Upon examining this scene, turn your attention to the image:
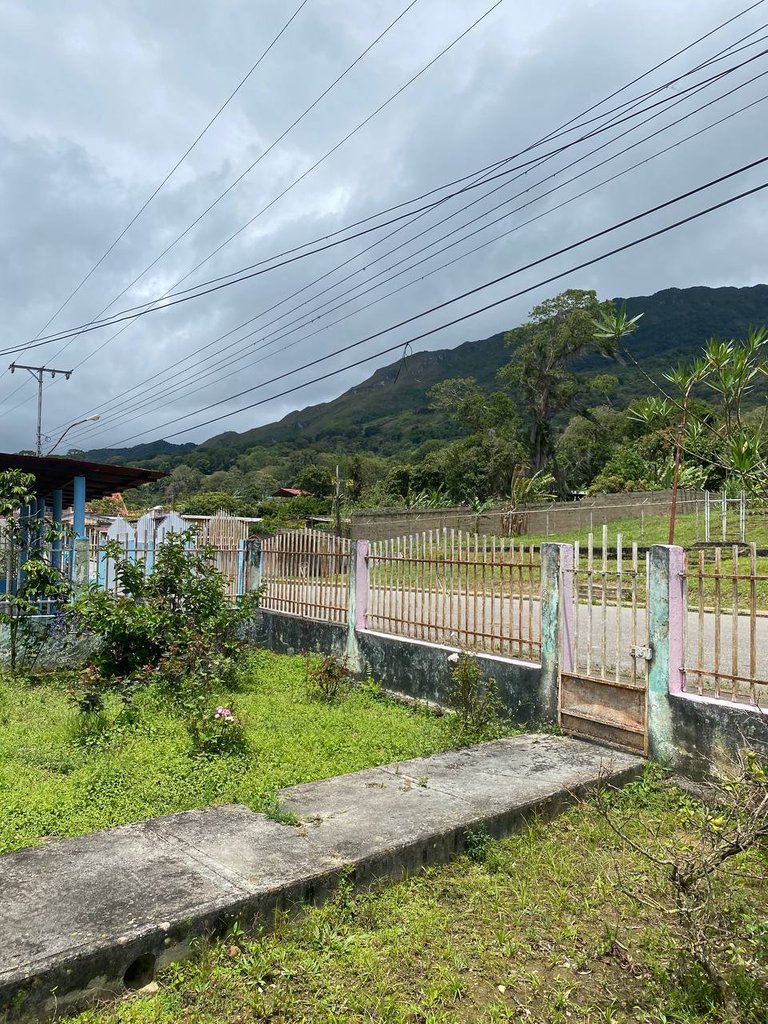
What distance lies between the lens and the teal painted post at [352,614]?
351 inches

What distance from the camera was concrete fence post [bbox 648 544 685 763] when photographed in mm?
5148

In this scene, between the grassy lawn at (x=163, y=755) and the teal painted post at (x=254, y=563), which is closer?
the grassy lawn at (x=163, y=755)

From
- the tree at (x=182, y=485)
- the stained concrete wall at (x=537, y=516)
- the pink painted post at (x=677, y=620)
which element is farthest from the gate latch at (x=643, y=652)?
the tree at (x=182, y=485)

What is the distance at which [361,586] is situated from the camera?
895cm

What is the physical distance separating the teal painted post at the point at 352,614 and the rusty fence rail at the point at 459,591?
21cm

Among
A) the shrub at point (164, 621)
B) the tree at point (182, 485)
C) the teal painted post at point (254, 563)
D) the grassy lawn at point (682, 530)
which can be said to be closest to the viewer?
the shrub at point (164, 621)

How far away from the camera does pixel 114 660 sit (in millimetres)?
8852

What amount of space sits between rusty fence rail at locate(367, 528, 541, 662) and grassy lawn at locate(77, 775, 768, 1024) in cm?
286

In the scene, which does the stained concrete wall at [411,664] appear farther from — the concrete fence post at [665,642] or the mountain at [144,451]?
the mountain at [144,451]

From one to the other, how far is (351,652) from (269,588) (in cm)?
278

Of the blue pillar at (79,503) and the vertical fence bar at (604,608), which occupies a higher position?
the blue pillar at (79,503)

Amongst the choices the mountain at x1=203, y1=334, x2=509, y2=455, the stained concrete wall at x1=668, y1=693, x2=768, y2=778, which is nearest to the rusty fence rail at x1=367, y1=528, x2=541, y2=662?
the stained concrete wall at x1=668, y1=693, x2=768, y2=778

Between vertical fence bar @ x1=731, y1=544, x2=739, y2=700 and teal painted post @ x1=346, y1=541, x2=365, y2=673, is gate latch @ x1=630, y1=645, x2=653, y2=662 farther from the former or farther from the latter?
teal painted post @ x1=346, y1=541, x2=365, y2=673

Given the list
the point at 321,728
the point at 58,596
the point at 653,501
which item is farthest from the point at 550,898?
the point at 653,501
